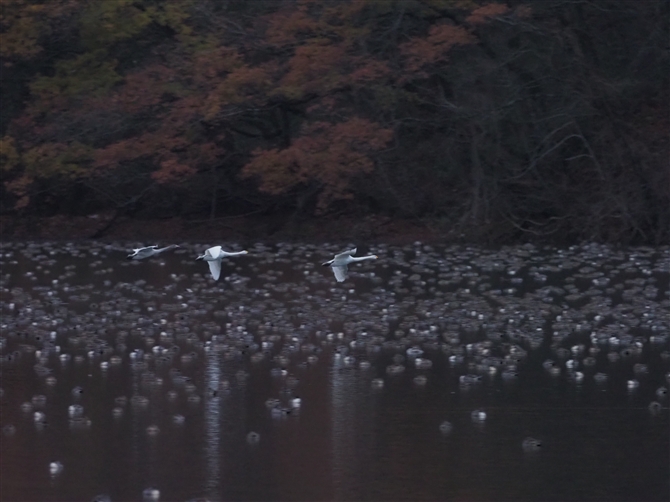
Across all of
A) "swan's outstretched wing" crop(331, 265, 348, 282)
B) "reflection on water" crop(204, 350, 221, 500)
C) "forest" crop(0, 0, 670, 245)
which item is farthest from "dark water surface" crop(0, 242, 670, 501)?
"forest" crop(0, 0, 670, 245)

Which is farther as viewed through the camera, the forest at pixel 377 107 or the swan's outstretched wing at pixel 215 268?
the forest at pixel 377 107

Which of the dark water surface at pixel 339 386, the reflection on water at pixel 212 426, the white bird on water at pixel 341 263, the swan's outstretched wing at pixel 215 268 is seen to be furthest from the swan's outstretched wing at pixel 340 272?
the reflection on water at pixel 212 426

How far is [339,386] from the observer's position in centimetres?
1123

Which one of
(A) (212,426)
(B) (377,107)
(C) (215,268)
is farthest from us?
(B) (377,107)

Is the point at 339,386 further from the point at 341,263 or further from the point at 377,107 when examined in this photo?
the point at 377,107

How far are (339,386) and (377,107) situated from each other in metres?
13.4

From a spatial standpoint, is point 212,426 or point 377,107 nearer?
point 212,426

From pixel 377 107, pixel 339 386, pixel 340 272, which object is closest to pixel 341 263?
pixel 340 272

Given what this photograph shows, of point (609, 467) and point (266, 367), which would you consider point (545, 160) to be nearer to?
point (266, 367)

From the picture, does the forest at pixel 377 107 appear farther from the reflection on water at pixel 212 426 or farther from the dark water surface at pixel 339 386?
the reflection on water at pixel 212 426

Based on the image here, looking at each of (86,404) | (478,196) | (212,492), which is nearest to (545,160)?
(478,196)

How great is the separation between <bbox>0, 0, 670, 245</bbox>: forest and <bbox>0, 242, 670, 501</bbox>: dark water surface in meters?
5.45

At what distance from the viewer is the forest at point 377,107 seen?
75.8ft

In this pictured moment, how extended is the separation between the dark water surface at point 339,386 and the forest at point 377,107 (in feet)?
17.9
